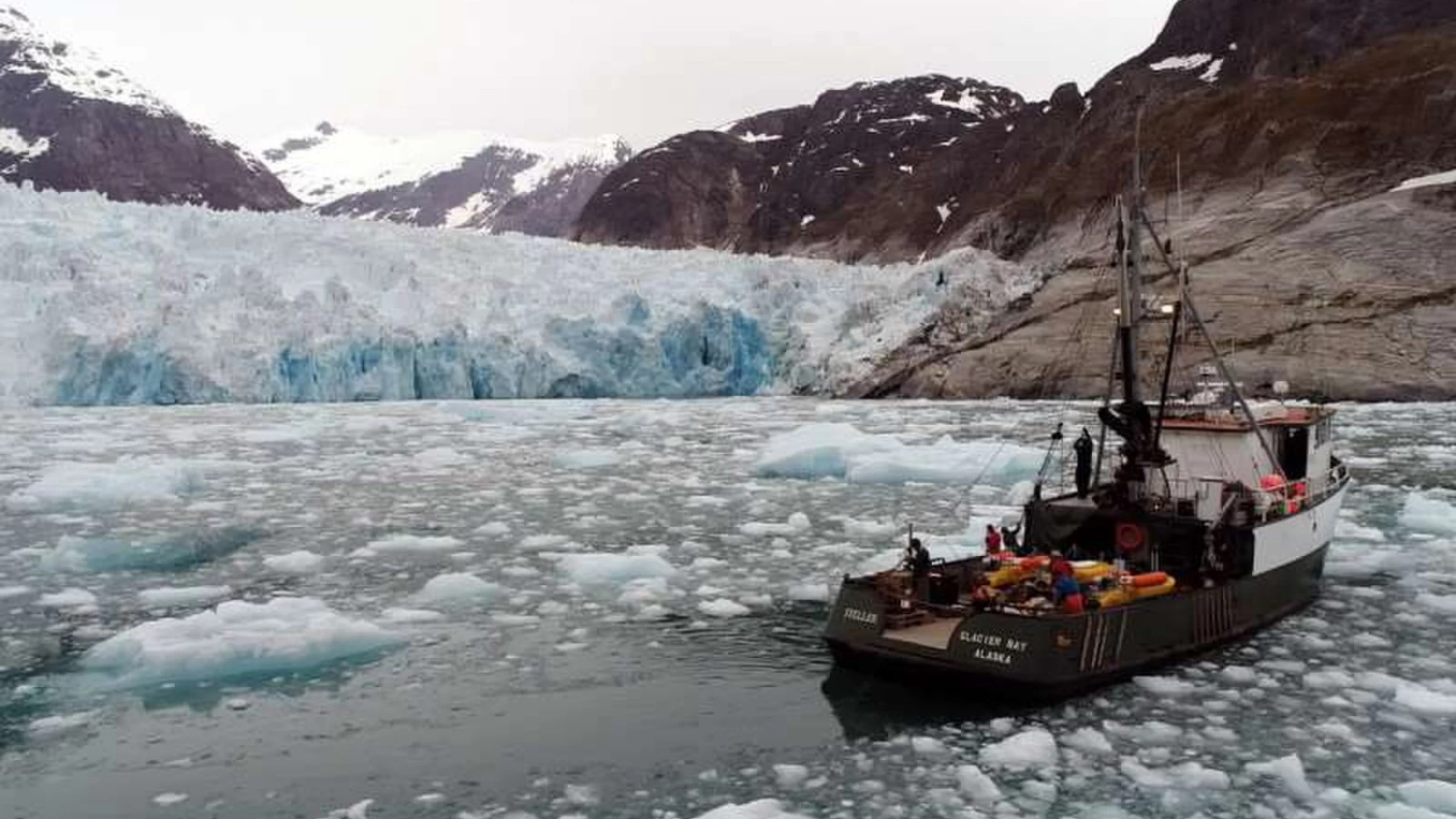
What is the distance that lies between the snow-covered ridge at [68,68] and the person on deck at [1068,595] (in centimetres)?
17295

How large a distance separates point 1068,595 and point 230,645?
303 inches

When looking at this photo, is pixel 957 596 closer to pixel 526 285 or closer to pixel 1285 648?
pixel 1285 648

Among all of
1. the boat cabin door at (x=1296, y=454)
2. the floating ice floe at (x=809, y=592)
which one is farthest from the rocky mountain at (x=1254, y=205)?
the floating ice floe at (x=809, y=592)

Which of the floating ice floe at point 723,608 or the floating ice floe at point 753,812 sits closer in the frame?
the floating ice floe at point 753,812

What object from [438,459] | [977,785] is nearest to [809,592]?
A: [977,785]

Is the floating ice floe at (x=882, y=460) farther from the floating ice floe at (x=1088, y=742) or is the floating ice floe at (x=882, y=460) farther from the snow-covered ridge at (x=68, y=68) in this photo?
the snow-covered ridge at (x=68, y=68)

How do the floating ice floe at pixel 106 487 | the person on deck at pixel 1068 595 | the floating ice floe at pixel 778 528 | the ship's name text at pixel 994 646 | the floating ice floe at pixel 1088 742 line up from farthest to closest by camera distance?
the floating ice floe at pixel 106 487 < the floating ice floe at pixel 778 528 < the person on deck at pixel 1068 595 < the ship's name text at pixel 994 646 < the floating ice floe at pixel 1088 742

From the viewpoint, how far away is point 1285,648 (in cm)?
1074

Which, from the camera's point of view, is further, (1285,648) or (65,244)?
(65,244)

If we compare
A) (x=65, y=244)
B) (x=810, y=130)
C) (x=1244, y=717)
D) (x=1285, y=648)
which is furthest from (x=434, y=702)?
(x=810, y=130)

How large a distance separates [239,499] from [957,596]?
15054mm

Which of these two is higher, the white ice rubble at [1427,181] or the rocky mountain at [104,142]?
the rocky mountain at [104,142]

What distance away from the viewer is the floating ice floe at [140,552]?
14312 millimetres

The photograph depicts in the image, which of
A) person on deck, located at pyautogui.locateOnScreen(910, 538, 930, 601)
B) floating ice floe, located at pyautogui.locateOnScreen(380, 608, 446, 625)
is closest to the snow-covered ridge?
floating ice floe, located at pyautogui.locateOnScreen(380, 608, 446, 625)
